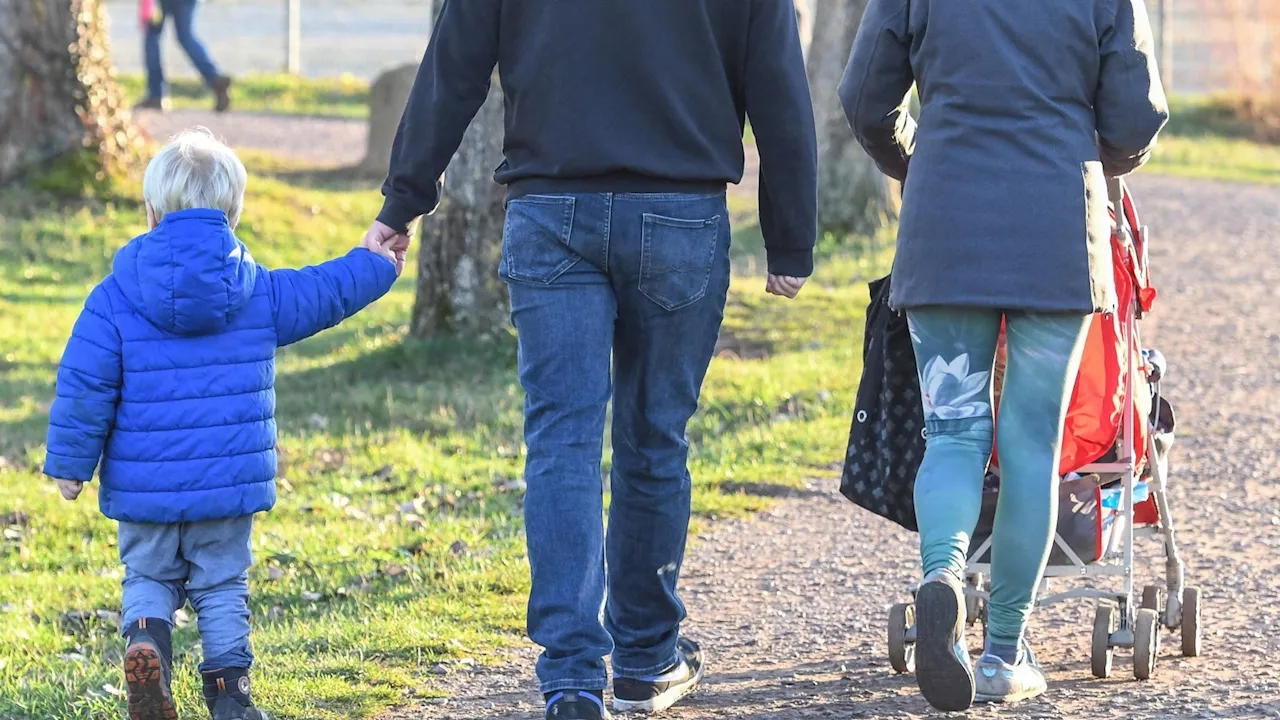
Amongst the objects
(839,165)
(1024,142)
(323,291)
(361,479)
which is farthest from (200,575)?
Answer: (839,165)

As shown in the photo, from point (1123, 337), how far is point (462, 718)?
70.3 inches

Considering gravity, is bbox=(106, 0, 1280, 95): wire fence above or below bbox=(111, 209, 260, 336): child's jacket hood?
above

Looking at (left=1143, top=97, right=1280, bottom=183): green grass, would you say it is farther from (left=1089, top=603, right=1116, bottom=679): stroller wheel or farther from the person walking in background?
(left=1089, top=603, right=1116, bottom=679): stroller wheel

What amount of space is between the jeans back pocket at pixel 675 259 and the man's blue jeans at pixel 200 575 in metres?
1.04

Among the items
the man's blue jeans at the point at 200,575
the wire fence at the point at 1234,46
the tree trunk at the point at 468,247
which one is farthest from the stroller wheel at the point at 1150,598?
the wire fence at the point at 1234,46

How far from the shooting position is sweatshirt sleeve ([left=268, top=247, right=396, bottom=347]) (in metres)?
3.99

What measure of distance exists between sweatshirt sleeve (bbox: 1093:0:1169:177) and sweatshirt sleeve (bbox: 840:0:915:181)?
0.44 meters

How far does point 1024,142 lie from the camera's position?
3881 mm

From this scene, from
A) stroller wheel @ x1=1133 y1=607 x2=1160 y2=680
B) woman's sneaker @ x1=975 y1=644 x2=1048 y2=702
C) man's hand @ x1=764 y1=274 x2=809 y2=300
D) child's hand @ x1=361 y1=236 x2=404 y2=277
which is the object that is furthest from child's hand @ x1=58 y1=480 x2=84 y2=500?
stroller wheel @ x1=1133 y1=607 x2=1160 y2=680

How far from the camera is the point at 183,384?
12.7 feet

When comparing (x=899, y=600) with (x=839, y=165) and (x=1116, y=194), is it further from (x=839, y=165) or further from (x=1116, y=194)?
(x=839, y=165)

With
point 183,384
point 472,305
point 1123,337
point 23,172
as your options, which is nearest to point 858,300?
point 472,305

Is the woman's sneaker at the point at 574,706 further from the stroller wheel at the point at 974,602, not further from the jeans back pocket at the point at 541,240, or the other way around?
the stroller wheel at the point at 974,602

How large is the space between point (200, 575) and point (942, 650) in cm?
163
